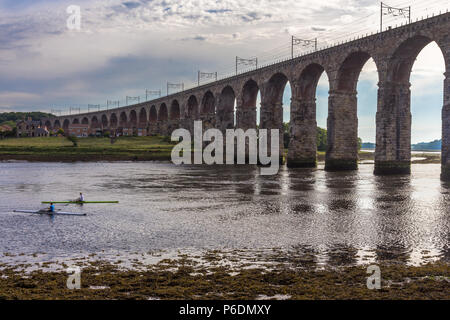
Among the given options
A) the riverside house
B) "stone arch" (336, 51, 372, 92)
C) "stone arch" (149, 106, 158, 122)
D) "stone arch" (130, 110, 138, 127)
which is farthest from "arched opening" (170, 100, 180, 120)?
"stone arch" (336, 51, 372, 92)

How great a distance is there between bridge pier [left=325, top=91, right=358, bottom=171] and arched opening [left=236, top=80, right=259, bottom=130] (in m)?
25.6

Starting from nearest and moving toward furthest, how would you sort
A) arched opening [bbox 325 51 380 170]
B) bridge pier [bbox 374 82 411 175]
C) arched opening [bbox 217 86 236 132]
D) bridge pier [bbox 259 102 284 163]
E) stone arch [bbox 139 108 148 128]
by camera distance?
bridge pier [bbox 374 82 411 175] → arched opening [bbox 325 51 380 170] → bridge pier [bbox 259 102 284 163] → arched opening [bbox 217 86 236 132] → stone arch [bbox 139 108 148 128]

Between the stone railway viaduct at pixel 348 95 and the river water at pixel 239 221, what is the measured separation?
1120cm

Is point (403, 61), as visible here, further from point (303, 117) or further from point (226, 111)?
point (226, 111)

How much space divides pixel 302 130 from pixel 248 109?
18.7 m

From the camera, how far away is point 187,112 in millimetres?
110938

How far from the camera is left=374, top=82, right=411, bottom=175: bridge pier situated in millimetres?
47469

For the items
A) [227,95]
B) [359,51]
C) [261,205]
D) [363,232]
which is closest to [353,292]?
[363,232]

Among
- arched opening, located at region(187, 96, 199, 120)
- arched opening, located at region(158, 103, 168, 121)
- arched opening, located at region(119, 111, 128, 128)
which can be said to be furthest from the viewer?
arched opening, located at region(119, 111, 128, 128)

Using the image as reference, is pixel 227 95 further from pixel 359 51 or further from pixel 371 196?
pixel 371 196

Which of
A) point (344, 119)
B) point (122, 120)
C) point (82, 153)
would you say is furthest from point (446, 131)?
point (122, 120)

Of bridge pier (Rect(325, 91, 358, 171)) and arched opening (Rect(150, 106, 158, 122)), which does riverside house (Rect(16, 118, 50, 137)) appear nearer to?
arched opening (Rect(150, 106, 158, 122))

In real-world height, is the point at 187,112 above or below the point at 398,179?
above
